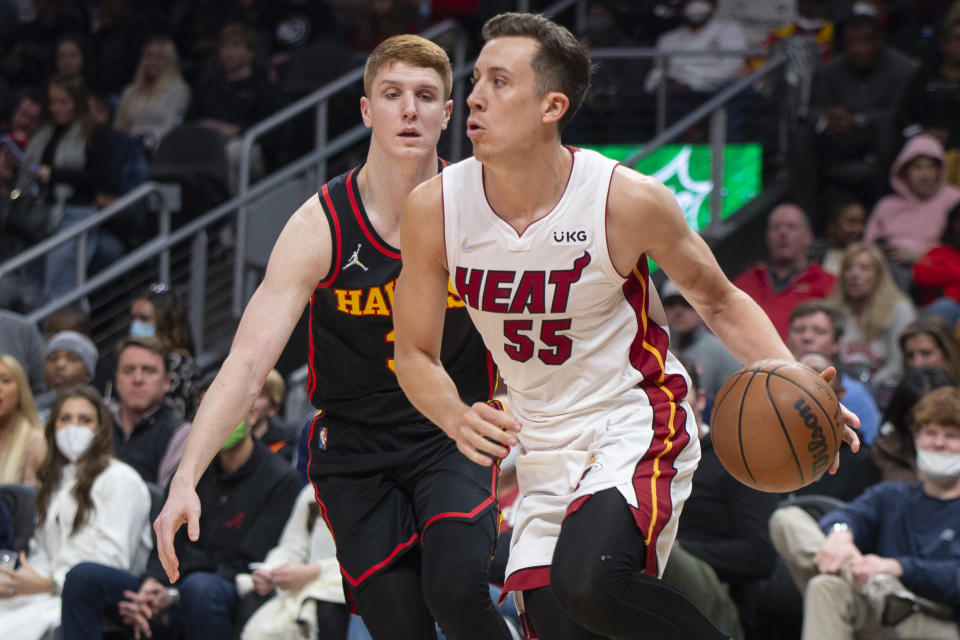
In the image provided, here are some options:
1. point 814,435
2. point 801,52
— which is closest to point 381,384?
point 814,435

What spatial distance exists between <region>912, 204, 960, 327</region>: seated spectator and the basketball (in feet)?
16.1

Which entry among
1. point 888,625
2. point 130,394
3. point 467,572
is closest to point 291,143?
point 130,394

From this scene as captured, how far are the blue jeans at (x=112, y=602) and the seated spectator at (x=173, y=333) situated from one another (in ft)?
5.14

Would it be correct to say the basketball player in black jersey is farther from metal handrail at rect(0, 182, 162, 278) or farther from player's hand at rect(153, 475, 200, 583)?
metal handrail at rect(0, 182, 162, 278)

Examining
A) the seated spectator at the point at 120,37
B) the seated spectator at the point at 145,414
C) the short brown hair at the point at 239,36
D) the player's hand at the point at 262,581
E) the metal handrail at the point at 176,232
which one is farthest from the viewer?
the seated spectator at the point at 120,37

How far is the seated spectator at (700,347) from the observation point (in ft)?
26.9

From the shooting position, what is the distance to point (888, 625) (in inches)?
238

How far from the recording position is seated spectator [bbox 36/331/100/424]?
883cm

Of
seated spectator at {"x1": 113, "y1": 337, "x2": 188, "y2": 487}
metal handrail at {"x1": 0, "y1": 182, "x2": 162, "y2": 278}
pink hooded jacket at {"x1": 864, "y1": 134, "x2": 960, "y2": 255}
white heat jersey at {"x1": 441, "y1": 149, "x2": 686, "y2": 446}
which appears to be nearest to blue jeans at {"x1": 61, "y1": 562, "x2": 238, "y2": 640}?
seated spectator at {"x1": 113, "y1": 337, "x2": 188, "y2": 487}

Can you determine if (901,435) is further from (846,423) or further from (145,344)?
(145,344)

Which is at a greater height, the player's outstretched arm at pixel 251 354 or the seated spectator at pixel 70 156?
the seated spectator at pixel 70 156

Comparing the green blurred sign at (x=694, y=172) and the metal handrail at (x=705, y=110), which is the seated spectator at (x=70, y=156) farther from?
the metal handrail at (x=705, y=110)

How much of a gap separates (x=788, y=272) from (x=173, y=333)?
3930 mm

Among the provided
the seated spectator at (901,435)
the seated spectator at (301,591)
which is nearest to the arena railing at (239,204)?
the seated spectator at (901,435)
